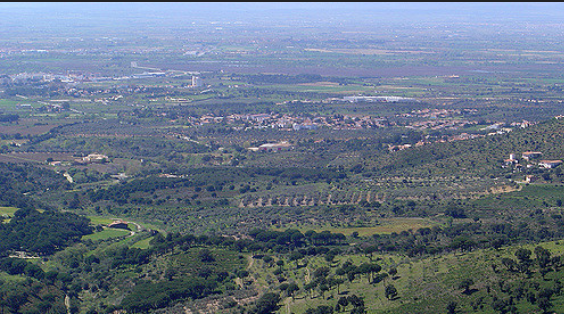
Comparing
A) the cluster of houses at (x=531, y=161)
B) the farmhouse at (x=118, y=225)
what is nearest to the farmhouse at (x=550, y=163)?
the cluster of houses at (x=531, y=161)

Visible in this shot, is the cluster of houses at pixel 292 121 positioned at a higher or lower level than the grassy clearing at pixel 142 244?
lower

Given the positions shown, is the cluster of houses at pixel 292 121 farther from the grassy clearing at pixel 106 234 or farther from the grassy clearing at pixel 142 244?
the grassy clearing at pixel 142 244

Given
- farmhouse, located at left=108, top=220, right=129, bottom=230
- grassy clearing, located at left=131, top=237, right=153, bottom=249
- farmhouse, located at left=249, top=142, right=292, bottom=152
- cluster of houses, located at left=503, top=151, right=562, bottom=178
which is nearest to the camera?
grassy clearing, located at left=131, top=237, right=153, bottom=249

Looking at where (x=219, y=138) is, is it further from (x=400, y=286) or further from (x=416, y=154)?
(x=400, y=286)

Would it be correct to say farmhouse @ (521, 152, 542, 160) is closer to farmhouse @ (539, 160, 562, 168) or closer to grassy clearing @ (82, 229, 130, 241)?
farmhouse @ (539, 160, 562, 168)

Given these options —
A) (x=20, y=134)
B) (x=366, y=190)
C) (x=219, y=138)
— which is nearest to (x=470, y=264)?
(x=366, y=190)

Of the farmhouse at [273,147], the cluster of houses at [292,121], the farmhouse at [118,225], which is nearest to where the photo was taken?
the farmhouse at [118,225]

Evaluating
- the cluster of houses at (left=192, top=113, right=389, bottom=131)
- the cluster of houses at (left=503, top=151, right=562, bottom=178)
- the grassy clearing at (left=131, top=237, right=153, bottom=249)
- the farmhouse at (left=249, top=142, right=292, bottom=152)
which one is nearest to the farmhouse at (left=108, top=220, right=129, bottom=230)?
the grassy clearing at (left=131, top=237, right=153, bottom=249)

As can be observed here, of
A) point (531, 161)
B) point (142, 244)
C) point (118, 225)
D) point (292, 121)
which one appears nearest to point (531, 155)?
point (531, 161)
